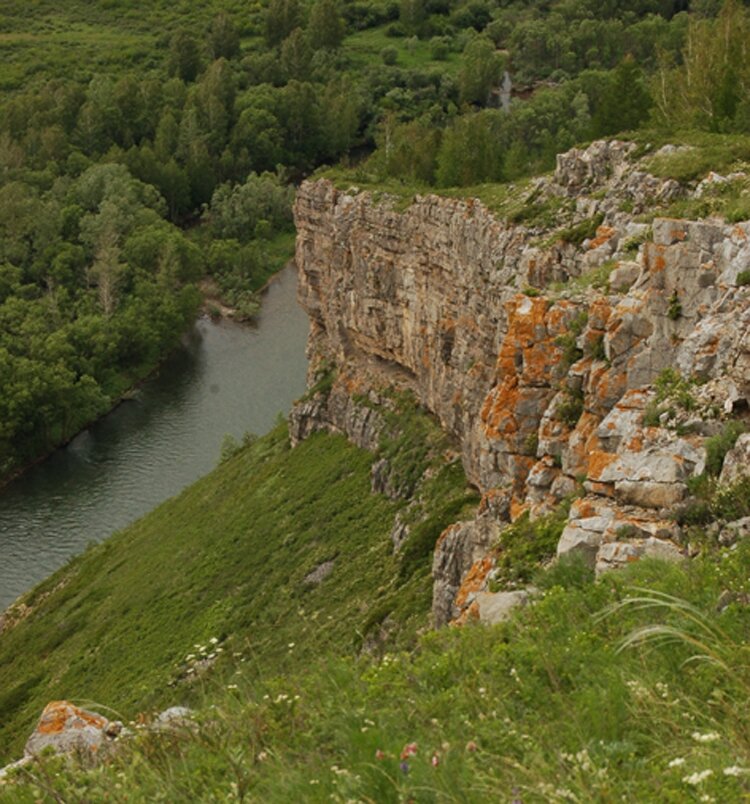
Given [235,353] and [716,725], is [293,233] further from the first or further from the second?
[716,725]

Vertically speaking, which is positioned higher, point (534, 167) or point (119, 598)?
point (534, 167)

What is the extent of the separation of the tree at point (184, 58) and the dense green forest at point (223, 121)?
21 cm

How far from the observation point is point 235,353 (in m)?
98.9

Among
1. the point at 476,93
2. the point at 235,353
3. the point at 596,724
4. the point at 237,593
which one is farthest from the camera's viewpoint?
the point at 476,93

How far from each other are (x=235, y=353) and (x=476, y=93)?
57.7 meters

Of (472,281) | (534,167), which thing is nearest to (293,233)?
(534,167)

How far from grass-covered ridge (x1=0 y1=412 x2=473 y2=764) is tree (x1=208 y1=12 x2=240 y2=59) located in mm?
104161

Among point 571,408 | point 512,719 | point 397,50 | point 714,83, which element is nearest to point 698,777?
point 512,719

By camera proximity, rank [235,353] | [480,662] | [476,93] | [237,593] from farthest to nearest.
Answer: [476,93] < [235,353] < [237,593] < [480,662]

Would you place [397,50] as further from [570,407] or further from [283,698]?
[283,698]

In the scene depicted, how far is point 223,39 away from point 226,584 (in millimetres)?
119969

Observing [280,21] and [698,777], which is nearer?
[698,777]

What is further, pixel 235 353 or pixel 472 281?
pixel 235 353

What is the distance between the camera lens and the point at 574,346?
25.5 m
